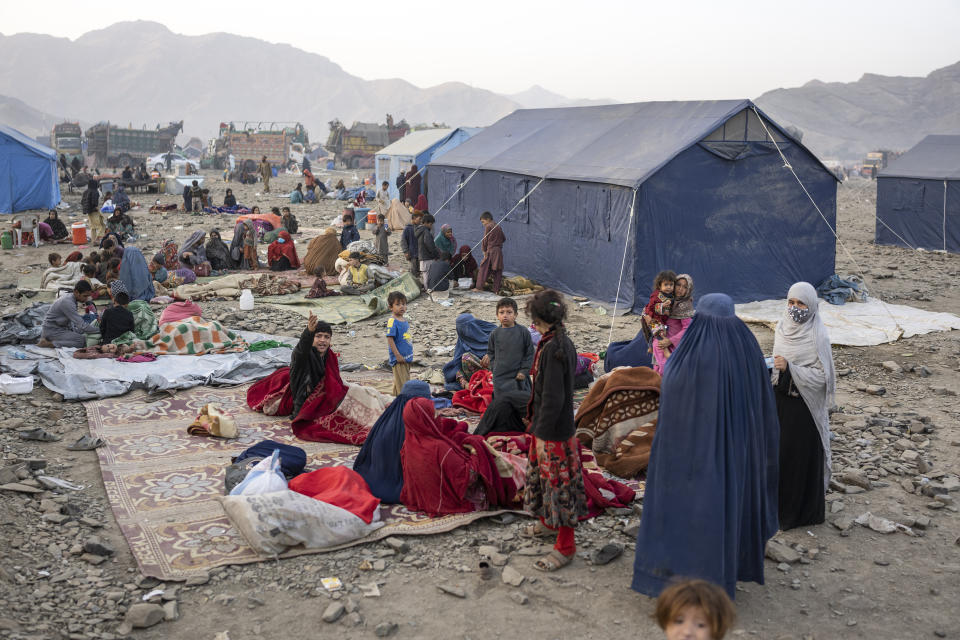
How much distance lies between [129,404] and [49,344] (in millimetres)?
2041

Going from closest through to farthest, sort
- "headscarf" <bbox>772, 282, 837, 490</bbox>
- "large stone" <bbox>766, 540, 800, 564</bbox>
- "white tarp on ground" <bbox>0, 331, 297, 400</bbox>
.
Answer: "large stone" <bbox>766, 540, 800, 564</bbox>, "headscarf" <bbox>772, 282, 837, 490</bbox>, "white tarp on ground" <bbox>0, 331, 297, 400</bbox>

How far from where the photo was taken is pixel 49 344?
852 centimetres

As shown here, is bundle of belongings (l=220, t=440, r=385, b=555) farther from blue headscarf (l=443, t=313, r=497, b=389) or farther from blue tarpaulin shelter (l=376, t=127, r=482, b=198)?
blue tarpaulin shelter (l=376, t=127, r=482, b=198)

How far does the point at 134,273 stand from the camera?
11047 millimetres

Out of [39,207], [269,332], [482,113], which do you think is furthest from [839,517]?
[482,113]

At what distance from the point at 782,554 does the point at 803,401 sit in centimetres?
86

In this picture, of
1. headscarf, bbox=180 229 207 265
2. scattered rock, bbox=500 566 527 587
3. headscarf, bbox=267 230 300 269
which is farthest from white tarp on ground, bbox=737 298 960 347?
headscarf, bbox=180 229 207 265

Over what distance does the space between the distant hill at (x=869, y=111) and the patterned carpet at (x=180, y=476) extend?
79893 mm

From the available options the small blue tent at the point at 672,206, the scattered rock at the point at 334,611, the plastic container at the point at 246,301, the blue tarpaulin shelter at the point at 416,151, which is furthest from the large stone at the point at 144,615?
the blue tarpaulin shelter at the point at 416,151

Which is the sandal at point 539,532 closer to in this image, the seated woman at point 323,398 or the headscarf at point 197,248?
the seated woman at point 323,398

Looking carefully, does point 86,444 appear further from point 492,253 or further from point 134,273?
point 492,253

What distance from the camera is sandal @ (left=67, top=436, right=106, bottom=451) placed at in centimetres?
604

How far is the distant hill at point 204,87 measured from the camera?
145375 millimetres

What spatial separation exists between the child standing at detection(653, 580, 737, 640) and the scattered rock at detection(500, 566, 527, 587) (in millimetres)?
2045
